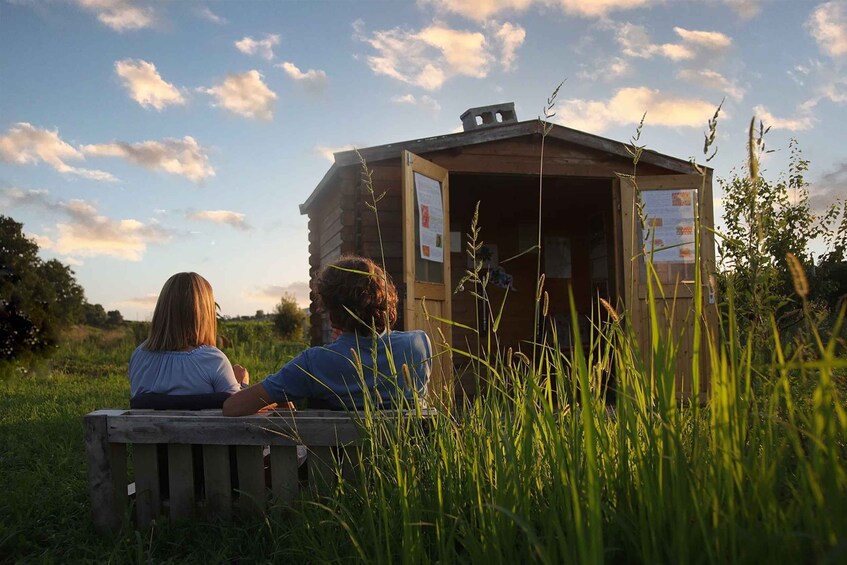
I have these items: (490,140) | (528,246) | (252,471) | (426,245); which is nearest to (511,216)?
(528,246)

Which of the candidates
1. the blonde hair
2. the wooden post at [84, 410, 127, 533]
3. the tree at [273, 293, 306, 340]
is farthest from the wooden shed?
the tree at [273, 293, 306, 340]

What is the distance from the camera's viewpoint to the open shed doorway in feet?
33.3

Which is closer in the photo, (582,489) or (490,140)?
(582,489)

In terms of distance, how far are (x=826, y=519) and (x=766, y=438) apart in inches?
17.6

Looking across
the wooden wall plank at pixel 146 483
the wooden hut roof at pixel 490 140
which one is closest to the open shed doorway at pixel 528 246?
the wooden hut roof at pixel 490 140

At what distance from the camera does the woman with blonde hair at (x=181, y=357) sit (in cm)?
328

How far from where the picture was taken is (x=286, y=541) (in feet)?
8.61

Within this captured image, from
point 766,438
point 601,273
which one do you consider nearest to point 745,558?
point 766,438

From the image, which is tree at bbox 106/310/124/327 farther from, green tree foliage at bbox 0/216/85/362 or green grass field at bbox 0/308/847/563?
green grass field at bbox 0/308/847/563

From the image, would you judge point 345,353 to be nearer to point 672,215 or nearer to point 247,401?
point 247,401

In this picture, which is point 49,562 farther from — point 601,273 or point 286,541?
point 601,273

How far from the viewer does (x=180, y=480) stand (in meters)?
3.09

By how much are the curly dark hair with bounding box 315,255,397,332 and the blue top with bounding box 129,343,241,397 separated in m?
0.69

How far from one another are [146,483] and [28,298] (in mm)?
12166
